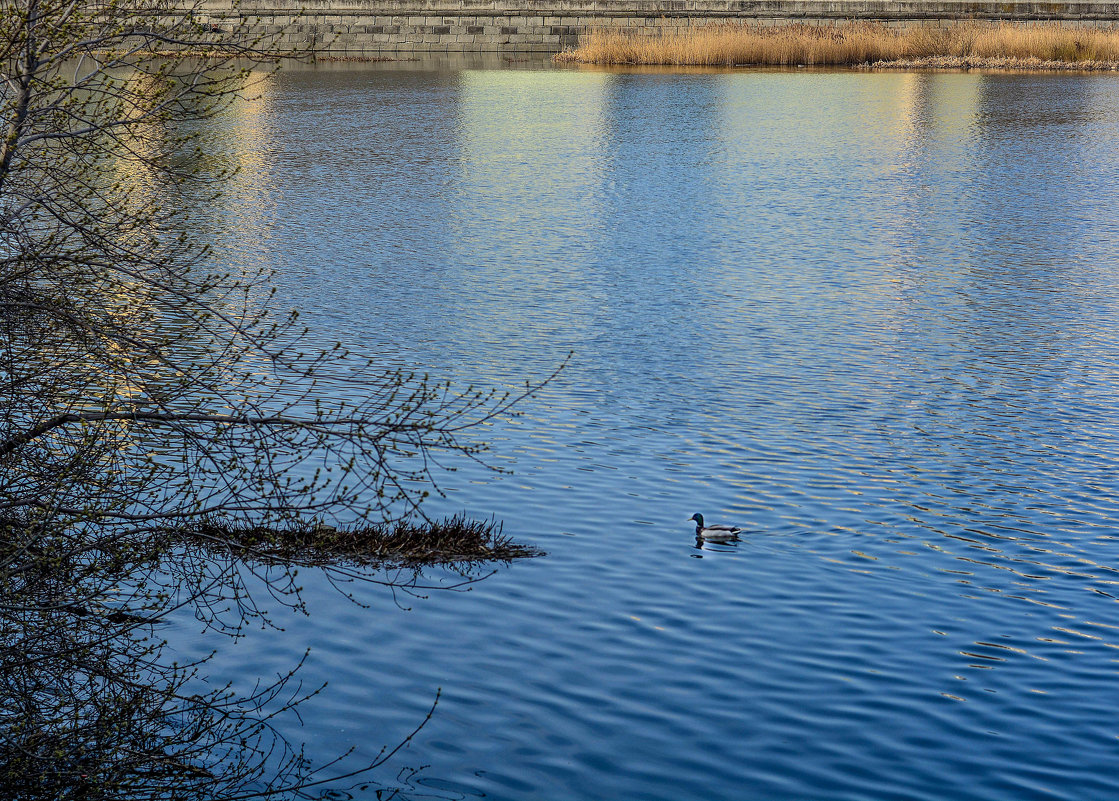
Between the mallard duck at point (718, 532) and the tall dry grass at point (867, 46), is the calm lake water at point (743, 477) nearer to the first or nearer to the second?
the mallard duck at point (718, 532)

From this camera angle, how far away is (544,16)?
259 ft

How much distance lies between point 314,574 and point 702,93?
4459 cm

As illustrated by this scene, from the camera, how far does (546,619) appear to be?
1002 centimetres

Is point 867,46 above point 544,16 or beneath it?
beneath

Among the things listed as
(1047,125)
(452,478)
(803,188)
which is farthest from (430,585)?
(1047,125)

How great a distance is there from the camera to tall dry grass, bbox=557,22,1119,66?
6612 centimetres

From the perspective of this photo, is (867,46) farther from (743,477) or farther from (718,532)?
(718,532)

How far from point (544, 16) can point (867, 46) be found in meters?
20.8

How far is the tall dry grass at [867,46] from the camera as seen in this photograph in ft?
217

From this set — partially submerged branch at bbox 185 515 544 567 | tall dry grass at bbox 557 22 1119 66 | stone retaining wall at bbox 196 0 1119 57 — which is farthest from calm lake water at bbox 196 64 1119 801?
stone retaining wall at bbox 196 0 1119 57

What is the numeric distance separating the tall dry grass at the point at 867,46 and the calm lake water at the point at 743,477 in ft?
115

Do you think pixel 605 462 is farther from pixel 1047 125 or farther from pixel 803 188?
pixel 1047 125

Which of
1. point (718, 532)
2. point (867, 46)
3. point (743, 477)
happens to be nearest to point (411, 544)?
point (718, 532)

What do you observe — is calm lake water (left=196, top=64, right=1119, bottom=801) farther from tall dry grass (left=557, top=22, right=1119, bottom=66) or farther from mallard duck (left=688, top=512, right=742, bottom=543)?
tall dry grass (left=557, top=22, right=1119, bottom=66)
